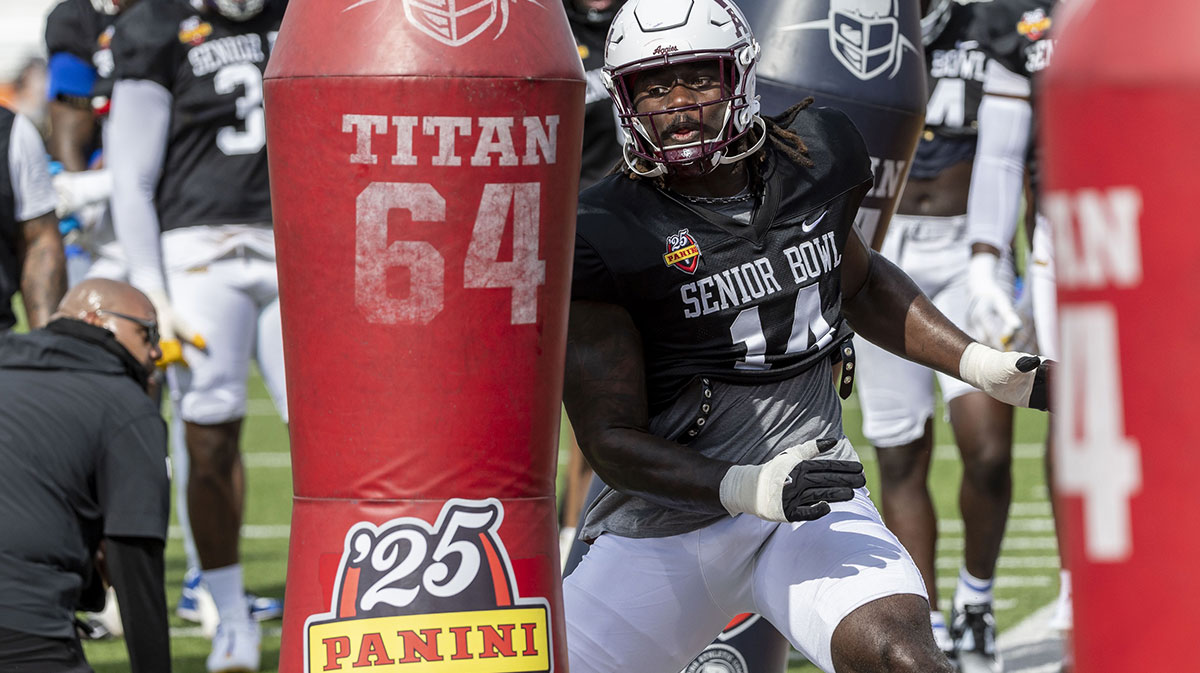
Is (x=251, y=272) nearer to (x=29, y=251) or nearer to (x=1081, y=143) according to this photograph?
(x=29, y=251)

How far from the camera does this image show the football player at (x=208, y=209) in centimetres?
589

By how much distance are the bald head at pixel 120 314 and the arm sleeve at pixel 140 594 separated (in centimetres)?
48

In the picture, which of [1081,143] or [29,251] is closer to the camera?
[1081,143]

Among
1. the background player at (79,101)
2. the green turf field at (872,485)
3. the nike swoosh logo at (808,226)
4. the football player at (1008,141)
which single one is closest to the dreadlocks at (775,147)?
the nike swoosh logo at (808,226)

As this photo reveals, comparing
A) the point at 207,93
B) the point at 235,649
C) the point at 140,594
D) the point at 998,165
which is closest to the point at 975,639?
the point at 998,165

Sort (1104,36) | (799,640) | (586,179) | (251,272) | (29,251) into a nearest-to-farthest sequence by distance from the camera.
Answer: (1104,36), (799,640), (29,251), (251,272), (586,179)

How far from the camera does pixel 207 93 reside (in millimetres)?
5922

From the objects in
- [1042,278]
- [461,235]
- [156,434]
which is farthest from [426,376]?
[1042,278]

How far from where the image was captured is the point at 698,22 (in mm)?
3426

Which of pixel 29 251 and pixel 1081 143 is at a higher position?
pixel 1081 143

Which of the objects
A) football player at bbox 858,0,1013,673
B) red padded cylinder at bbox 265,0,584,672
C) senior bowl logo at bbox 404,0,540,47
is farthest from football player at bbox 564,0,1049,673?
football player at bbox 858,0,1013,673

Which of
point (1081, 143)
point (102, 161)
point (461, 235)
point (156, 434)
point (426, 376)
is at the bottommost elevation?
point (102, 161)

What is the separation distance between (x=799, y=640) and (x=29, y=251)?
3131 mm

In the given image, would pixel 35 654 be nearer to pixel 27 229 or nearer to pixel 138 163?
pixel 27 229
